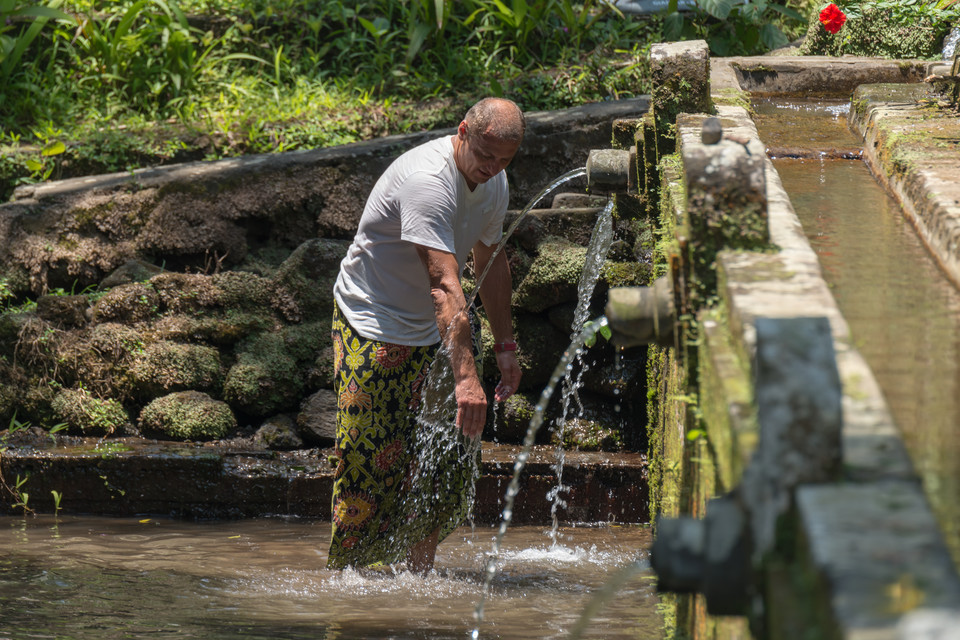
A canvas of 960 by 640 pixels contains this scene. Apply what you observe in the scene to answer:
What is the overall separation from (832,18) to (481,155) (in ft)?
10.8

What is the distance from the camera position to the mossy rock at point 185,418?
540 centimetres

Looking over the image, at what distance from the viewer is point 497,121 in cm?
342

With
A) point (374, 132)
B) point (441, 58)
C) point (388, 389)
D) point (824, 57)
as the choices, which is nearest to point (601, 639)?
point (388, 389)

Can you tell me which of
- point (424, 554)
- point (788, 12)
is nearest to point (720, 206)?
point (424, 554)

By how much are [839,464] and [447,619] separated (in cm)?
256

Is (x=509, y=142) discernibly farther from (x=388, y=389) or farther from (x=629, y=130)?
(x=629, y=130)

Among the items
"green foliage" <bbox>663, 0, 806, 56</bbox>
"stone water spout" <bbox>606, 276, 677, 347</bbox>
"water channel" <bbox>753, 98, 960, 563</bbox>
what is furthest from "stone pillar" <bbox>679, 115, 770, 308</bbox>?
"green foliage" <bbox>663, 0, 806, 56</bbox>

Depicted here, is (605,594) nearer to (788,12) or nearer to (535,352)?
(535,352)

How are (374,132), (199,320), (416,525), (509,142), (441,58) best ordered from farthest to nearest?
1. (441,58)
2. (374,132)
3. (199,320)
4. (416,525)
5. (509,142)

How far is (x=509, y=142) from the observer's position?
3447 mm

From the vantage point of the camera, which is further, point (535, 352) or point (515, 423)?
point (535, 352)

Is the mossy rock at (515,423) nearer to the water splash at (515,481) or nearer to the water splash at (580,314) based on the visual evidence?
the water splash at (580,314)

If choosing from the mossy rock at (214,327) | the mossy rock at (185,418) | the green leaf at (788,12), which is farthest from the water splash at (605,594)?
the green leaf at (788,12)

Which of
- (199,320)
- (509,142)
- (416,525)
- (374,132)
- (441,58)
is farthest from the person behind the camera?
(441,58)
